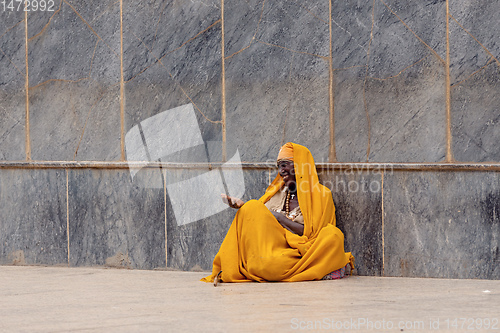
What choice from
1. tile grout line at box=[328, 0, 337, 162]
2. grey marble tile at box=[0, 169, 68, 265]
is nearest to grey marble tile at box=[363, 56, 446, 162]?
tile grout line at box=[328, 0, 337, 162]

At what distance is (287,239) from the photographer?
636 cm

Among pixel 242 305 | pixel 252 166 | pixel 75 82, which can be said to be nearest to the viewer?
pixel 242 305

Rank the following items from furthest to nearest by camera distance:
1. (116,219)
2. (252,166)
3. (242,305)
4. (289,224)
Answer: (116,219) → (252,166) → (289,224) → (242,305)

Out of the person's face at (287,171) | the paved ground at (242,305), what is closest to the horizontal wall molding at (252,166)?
the person's face at (287,171)

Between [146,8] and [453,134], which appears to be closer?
[453,134]

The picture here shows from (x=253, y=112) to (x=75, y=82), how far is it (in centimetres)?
213

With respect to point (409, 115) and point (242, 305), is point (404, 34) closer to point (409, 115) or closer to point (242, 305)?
point (409, 115)

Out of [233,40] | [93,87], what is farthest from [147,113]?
[233,40]

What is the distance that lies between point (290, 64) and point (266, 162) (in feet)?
3.32

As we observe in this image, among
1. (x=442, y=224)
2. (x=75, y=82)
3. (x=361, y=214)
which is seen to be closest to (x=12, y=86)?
(x=75, y=82)

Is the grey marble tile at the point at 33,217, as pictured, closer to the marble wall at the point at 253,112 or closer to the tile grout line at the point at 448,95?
the marble wall at the point at 253,112

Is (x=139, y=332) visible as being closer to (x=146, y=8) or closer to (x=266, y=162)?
(x=266, y=162)

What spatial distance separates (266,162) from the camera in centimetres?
704

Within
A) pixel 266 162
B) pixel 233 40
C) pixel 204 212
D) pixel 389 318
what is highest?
pixel 233 40
